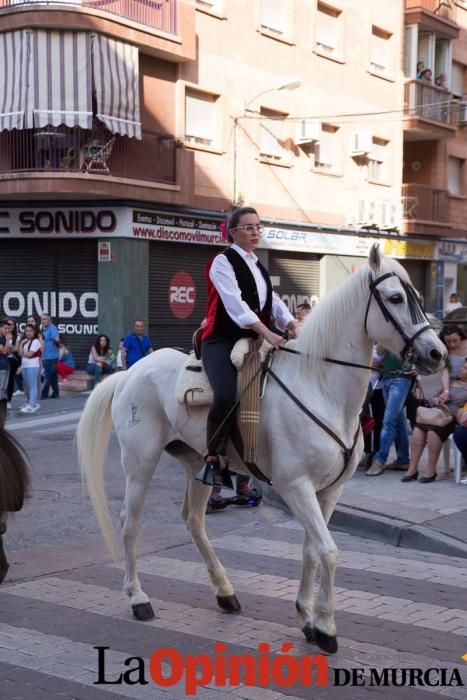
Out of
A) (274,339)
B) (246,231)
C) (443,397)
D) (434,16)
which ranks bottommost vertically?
(443,397)

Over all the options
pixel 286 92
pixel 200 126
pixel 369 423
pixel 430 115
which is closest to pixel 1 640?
pixel 369 423

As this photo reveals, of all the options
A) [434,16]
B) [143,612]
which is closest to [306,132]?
[434,16]

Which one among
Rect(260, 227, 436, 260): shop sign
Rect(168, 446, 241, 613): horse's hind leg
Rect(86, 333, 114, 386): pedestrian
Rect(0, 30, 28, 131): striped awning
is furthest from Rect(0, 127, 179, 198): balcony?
Rect(168, 446, 241, 613): horse's hind leg

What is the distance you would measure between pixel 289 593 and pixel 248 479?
362 cm

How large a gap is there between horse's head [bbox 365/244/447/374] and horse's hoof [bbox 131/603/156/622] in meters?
2.27

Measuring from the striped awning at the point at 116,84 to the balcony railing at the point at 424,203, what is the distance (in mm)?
13473

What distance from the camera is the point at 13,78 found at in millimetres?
20953

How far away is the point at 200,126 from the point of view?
80.6 ft

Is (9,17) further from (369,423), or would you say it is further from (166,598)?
(166,598)

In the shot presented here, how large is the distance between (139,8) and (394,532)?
18.2m

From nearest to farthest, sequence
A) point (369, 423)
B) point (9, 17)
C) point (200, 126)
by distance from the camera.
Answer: point (369, 423), point (9, 17), point (200, 126)

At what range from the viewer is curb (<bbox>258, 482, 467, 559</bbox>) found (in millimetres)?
7543

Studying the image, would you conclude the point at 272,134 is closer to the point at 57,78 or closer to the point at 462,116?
the point at 57,78

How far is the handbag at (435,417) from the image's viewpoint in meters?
9.92
